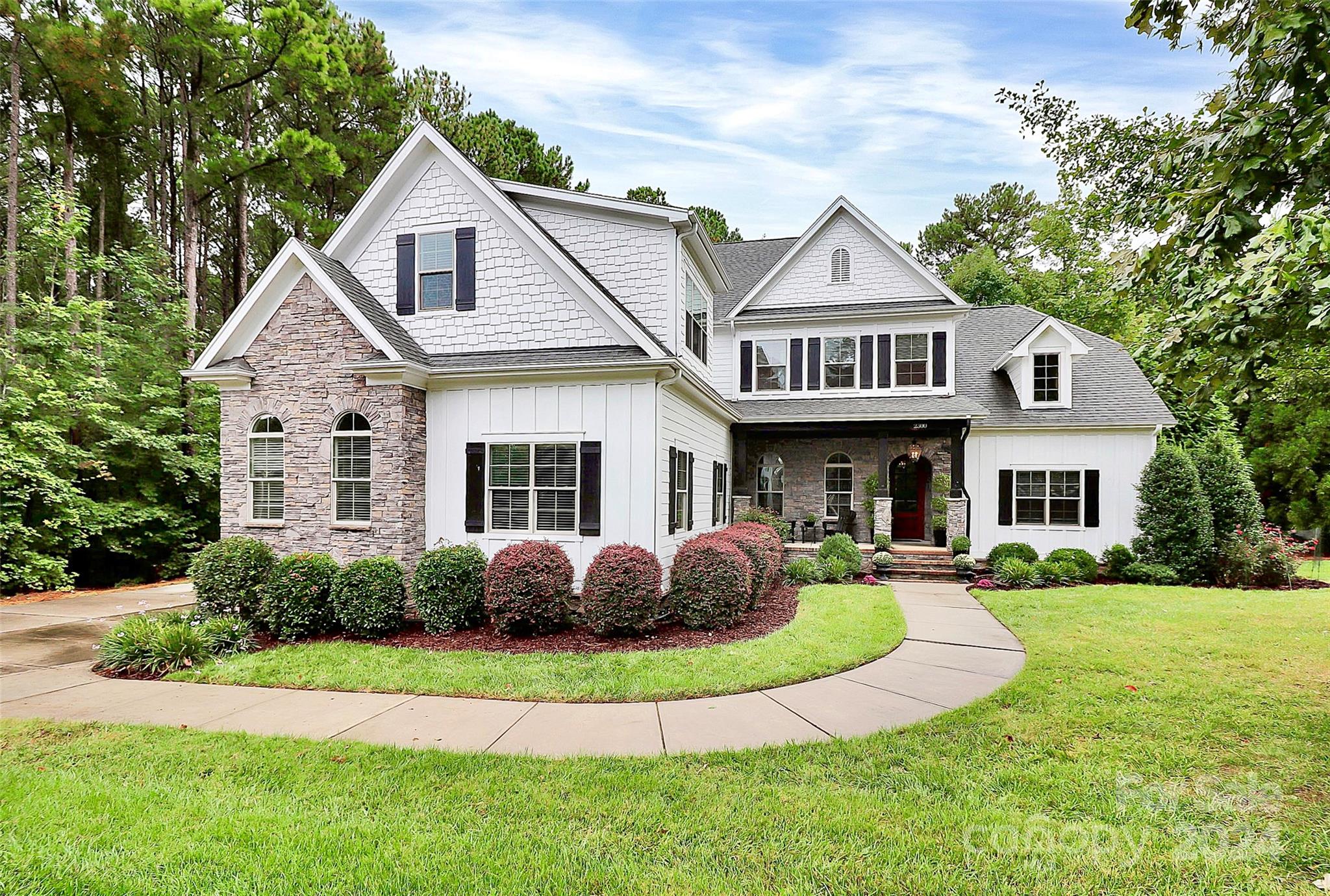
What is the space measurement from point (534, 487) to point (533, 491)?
0.06 m

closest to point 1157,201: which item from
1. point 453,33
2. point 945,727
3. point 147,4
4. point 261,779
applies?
point 945,727

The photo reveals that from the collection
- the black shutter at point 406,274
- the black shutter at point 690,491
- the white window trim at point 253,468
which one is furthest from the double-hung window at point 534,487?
the white window trim at point 253,468

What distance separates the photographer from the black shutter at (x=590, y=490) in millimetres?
9602

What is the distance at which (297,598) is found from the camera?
860cm

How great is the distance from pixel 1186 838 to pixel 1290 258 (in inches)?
133

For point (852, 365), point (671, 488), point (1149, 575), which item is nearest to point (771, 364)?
point (852, 365)

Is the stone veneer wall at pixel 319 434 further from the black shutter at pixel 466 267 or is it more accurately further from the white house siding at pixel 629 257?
the white house siding at pixel 629 257

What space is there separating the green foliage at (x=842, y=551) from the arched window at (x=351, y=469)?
9.31m

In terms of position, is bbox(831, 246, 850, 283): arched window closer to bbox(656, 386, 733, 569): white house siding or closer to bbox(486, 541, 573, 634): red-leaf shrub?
bbox(656, 386, 733, 569): white house siding

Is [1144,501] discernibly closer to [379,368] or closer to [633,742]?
[633,742]

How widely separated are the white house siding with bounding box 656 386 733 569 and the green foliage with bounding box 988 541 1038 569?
20.8ft

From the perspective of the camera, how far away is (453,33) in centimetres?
941

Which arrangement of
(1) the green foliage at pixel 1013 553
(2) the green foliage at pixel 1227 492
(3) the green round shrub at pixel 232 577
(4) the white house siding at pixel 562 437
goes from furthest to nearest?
(1) the green foliage at pixel 1013 553 → (2) the green foliage at pixel 1227 492 → (4) the white house siding at pixel 562 437 → (3) the green round shrub at pixel 232 577

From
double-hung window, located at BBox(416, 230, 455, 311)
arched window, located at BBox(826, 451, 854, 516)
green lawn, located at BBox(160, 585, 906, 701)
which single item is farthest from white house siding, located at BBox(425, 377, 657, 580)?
arched window, located at BBox(826, 451, 854, 516)
